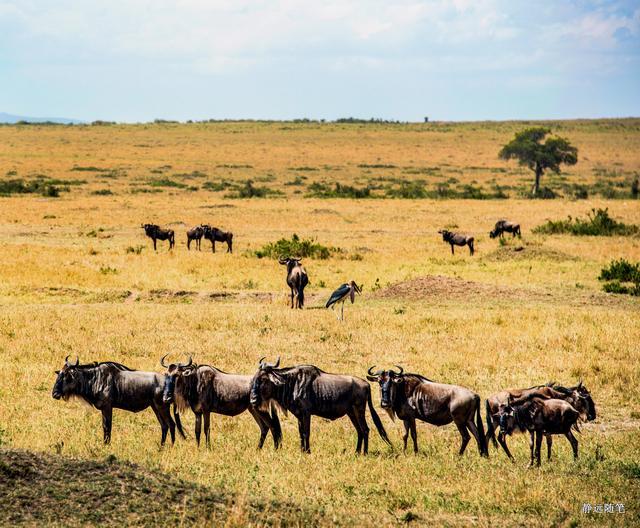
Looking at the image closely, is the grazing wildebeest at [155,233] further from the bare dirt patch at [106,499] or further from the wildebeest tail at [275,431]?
the bare dirt patch at [106,499]

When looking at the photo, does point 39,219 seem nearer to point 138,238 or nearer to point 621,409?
point 138,238

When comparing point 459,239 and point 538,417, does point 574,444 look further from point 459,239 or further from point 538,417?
point 459,239

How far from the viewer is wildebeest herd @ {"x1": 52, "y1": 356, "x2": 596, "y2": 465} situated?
40.1 feet

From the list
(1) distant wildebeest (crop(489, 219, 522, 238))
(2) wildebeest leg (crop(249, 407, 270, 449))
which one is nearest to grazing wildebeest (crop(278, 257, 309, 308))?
(2) wildebeest leg (crop(249, 407, 270, 449))

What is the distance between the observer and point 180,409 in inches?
509

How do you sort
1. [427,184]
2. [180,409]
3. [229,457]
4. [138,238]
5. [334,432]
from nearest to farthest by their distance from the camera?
1. [229,457]
2. [180,409]
3. [334,432]
4. [138,238]
5. [427,184]

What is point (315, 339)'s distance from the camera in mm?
20328

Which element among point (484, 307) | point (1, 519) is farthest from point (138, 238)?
point (1, 519)

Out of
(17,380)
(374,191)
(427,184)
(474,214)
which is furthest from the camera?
(427,184)

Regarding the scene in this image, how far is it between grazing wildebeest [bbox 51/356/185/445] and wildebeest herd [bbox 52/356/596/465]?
1 cm

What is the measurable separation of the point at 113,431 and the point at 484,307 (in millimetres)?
→ 13572

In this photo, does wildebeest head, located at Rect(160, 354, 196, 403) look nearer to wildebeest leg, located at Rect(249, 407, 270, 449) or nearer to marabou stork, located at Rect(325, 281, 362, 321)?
wildebeest leg, located at Rect(249, 407, 270, 449)

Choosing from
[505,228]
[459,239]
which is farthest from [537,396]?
[505,228]

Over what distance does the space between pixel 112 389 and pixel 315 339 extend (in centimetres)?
786
